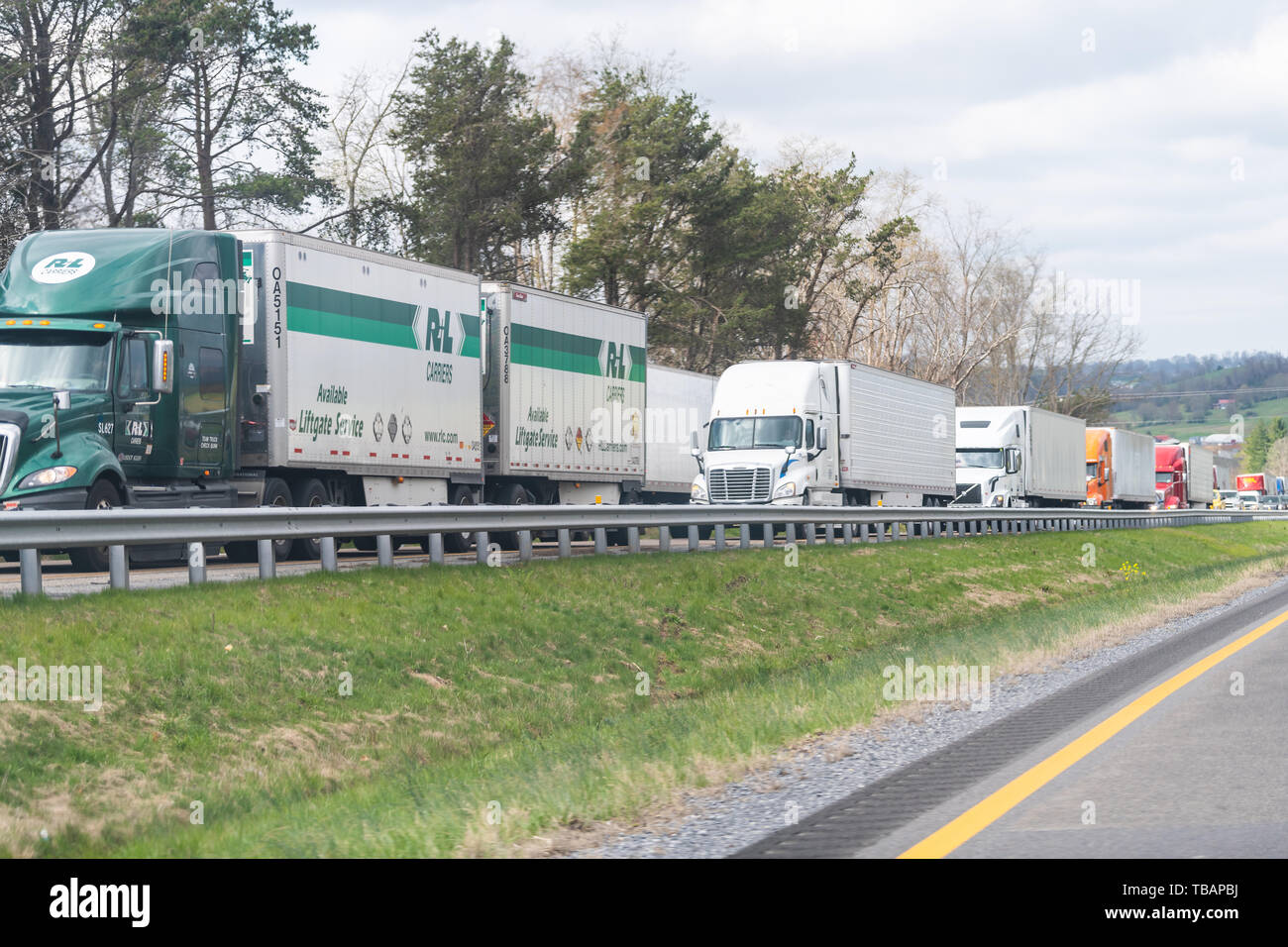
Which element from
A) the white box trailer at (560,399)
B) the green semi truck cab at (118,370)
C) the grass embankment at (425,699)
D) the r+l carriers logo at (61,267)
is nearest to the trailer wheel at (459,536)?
the white box trailer at (560,399)

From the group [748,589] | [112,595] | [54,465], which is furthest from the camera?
[748,589]

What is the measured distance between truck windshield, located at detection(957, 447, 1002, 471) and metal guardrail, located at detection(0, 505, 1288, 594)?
14037 millimetres

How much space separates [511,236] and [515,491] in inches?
921

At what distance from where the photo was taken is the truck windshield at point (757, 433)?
96.2 ft

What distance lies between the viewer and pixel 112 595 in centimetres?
1124

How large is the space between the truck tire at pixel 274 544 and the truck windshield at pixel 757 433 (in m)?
11.0

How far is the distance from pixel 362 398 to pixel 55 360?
5.76 metres

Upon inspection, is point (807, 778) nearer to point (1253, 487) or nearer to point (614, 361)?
point (614, 361)

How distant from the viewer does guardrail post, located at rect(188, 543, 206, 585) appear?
40.7 feet

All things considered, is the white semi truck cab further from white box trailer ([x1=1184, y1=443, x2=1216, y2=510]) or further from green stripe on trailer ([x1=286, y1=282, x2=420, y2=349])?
white box trailer ([x1=1184, y1=443, x2=1216, y2=510])

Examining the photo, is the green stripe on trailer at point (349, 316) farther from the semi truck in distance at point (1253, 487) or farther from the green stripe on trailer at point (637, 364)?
the semi truck in distance at point (1253, 487)

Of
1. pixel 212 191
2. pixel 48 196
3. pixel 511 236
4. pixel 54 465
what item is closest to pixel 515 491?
pixel 54 465
